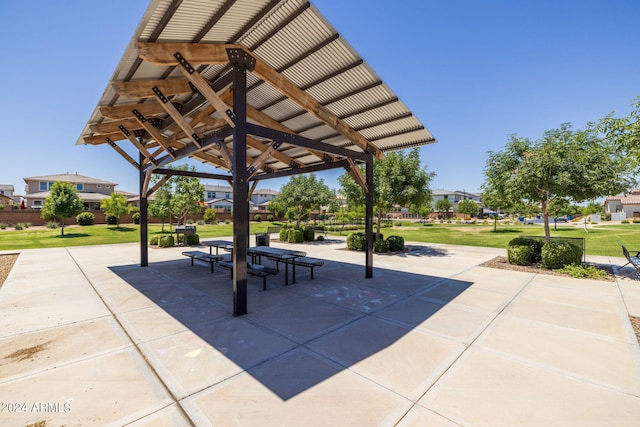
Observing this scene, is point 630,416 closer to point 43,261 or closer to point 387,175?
point 387,175

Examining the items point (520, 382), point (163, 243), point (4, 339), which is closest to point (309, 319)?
point (520, 382)

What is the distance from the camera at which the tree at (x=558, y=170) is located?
9.93m

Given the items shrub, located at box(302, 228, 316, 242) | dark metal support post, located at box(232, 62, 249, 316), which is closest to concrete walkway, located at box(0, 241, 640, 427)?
dark metal support post, located at box(232, 62, 249, 316)

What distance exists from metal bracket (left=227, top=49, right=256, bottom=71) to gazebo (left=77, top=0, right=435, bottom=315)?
0.06ft

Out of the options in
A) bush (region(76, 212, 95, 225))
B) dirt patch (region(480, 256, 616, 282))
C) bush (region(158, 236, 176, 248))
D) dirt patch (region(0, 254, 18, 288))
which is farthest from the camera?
bush (region(76, 212, 95, 225))

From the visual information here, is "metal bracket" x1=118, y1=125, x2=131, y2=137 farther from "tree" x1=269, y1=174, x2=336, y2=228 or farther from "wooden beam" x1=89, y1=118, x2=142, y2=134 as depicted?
"tree" x1=269, y1=174, x2=336, y2=228

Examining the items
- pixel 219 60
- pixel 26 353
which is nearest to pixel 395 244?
pixel 219 60

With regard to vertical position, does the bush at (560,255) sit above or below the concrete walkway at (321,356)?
above

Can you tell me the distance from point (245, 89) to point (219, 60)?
72cm

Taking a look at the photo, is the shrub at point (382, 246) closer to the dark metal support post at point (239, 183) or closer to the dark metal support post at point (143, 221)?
the dark metal support post at point (239, 183)

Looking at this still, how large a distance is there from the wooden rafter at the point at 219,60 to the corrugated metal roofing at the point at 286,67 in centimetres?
12

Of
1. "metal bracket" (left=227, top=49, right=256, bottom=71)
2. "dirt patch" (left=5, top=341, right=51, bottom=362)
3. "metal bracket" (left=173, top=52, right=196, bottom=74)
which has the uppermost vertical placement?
"metal bracket" (left=227, top=49, right=256, bottom=71)

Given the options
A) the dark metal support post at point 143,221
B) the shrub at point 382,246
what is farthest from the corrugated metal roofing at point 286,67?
the shrub at point 382,246

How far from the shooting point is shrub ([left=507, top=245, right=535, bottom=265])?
36.9 feet
